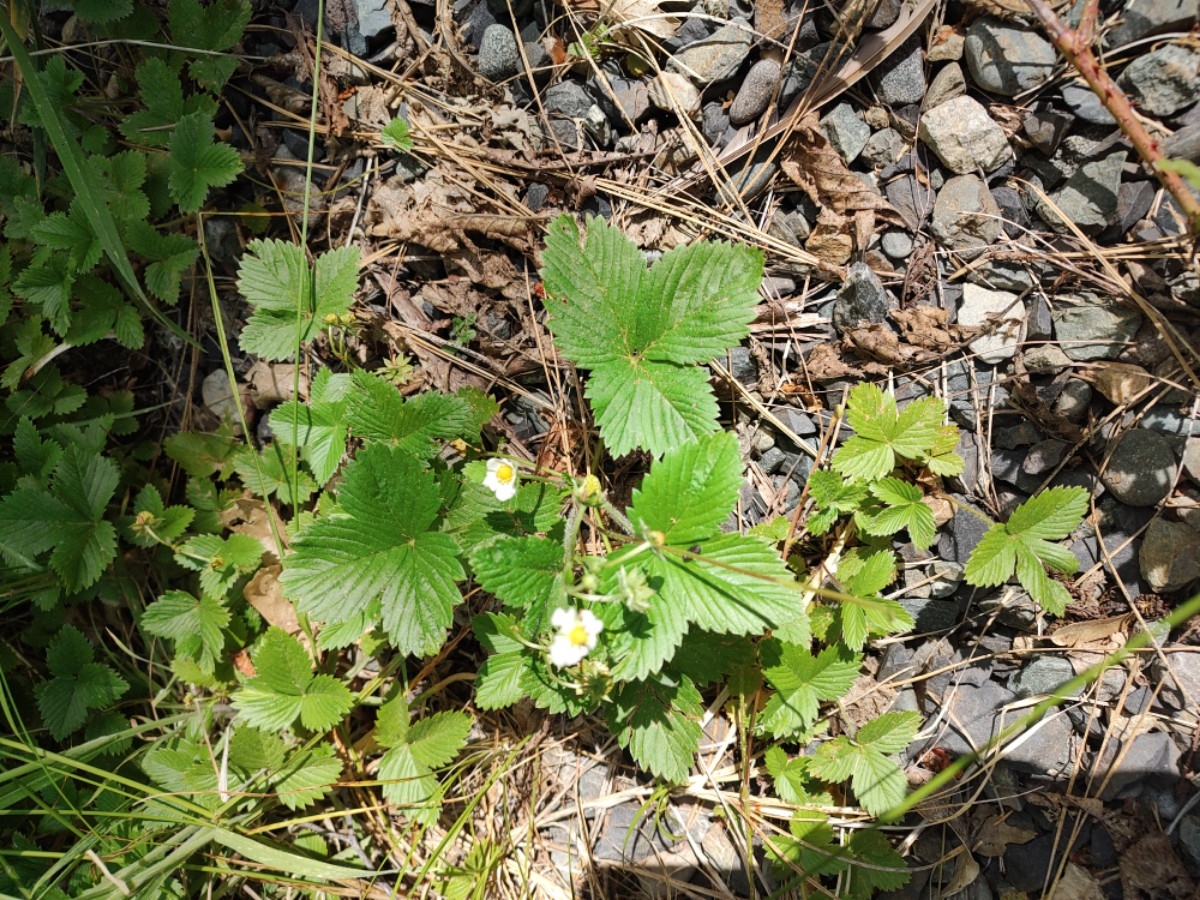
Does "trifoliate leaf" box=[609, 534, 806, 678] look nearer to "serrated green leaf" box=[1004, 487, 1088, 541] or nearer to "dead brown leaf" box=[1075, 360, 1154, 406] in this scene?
"serrated green leaf" box=[1004, 487, 1088, 541]

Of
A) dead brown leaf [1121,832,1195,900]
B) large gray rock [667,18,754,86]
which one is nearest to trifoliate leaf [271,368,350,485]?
large gray rock [667,18,754,86]

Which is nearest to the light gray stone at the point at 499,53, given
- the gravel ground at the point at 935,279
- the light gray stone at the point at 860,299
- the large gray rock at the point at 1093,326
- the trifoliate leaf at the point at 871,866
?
the gravel ground at the point at 935,279

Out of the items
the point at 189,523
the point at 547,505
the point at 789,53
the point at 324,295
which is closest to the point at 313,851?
the point at 189,523

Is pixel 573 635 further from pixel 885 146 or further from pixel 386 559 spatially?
pixel 885 146

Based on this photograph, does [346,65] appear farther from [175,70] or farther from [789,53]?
[789,53]

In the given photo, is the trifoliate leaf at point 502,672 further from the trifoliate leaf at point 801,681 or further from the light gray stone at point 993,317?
the light gray stone at point 993,317
